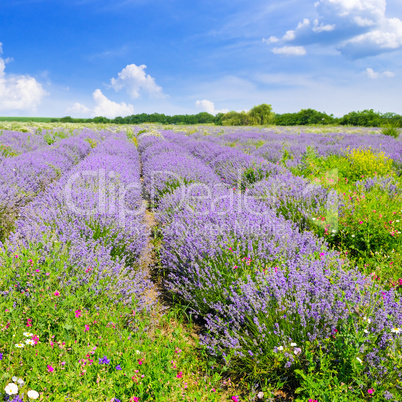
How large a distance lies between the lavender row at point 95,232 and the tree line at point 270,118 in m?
29.0

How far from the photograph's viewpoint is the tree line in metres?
32.7

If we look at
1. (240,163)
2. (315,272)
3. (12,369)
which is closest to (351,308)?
(315,272)

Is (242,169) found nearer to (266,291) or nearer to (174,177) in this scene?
(174,177)

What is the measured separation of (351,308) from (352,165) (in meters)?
5.31

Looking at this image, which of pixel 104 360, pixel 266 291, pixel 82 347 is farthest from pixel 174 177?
pixel 104 360

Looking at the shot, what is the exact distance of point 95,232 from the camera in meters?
2.82

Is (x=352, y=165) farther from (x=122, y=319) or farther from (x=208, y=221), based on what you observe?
(x=122, y=319)

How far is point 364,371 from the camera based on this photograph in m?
1.62

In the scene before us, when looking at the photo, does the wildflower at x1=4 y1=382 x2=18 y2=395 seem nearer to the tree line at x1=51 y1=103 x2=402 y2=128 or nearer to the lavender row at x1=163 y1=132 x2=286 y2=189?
the lavender row at x1=163 y1=132 x2=286 y2=189

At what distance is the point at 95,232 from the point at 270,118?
137 feet

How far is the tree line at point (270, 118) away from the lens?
32719 mm

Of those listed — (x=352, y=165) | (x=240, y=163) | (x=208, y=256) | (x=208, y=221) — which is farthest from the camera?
(x=352, y=165)

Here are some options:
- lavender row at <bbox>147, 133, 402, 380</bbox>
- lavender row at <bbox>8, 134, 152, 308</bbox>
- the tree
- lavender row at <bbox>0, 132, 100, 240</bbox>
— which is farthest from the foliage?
lavender row at <bbox>147, 133, 402, 380</bbox>

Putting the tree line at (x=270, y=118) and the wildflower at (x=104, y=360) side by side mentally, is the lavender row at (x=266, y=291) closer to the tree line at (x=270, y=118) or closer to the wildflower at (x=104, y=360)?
the wildflower at (x=104, y=360)
